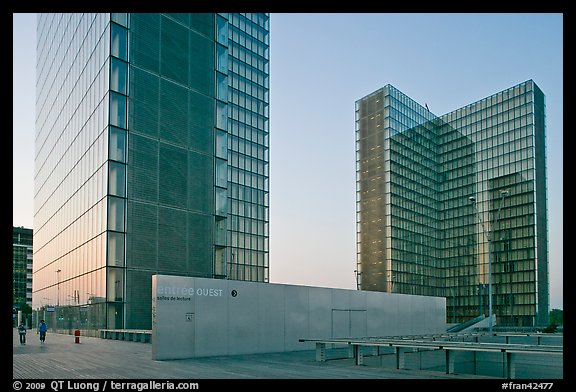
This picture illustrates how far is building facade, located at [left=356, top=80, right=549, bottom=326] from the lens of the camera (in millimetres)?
109562

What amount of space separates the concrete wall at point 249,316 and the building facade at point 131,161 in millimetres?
22484

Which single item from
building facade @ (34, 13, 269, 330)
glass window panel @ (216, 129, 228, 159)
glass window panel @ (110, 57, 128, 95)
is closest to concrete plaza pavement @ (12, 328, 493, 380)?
building facade @ (34, 13, 269, 330)

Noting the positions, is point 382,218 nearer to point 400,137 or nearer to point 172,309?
point 400,137

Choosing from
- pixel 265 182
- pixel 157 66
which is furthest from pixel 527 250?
pixel 157 66

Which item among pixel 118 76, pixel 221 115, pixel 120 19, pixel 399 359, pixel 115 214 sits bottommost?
pixel 399 359

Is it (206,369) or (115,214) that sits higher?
(115,214)

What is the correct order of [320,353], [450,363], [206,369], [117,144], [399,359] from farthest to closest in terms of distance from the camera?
[117,144], [320,353], [399,359], [206,369], [450,363]

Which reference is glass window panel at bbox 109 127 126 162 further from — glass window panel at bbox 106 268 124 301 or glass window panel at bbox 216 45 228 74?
glass window panel at bbox 216 45 228 74

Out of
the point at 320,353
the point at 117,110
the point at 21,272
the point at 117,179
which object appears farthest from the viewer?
the point at 21,272

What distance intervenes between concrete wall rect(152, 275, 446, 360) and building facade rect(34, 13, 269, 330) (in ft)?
73.8

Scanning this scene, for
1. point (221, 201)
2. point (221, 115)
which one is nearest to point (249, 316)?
point (221, 201)

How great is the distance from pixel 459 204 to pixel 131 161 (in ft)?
286

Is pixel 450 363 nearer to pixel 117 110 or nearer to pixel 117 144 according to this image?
pixel 117 144

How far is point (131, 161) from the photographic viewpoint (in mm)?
49781
